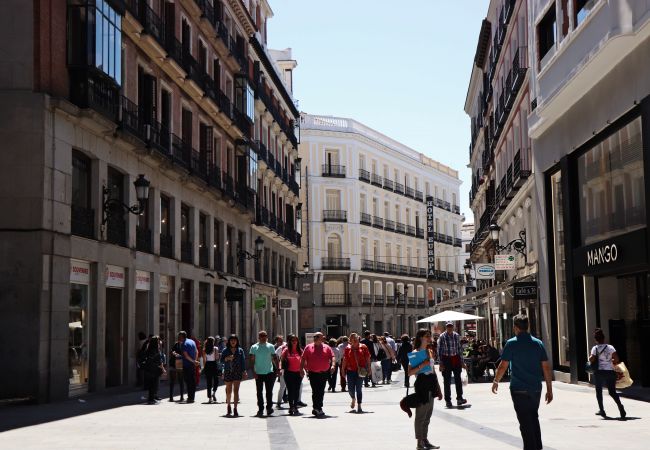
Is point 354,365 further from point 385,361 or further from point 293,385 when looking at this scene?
point 385,361

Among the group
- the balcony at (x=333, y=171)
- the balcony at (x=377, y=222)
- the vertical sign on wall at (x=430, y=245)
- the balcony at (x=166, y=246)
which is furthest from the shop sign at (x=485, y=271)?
the vertical sign on wall at (x=430, y=245)

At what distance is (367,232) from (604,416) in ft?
203

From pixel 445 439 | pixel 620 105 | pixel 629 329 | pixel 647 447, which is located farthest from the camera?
pixel 629 329

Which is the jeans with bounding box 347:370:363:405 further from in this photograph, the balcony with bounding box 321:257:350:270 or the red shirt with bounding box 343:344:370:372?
the balcony with bounding box 321:257:350:270

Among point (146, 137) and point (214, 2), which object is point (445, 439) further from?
point (214, 2)

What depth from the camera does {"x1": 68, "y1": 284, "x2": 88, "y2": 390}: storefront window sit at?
75.2 feet

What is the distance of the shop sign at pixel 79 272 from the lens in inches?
901

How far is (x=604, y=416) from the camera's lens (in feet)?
51.5

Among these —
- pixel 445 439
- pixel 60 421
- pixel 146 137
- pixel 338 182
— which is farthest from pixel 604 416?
pixel 338 182

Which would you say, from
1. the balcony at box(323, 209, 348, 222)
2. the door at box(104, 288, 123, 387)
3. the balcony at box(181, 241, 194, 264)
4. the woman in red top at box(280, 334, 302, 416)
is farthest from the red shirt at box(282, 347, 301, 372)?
the balcony at box(323, 209, 348, 222)

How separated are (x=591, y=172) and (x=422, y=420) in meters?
12.8

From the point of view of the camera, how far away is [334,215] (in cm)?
7506

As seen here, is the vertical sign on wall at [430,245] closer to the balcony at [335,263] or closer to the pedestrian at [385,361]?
the balcony at [335,263]

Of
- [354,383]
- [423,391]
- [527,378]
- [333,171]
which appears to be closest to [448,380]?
[354,383]
